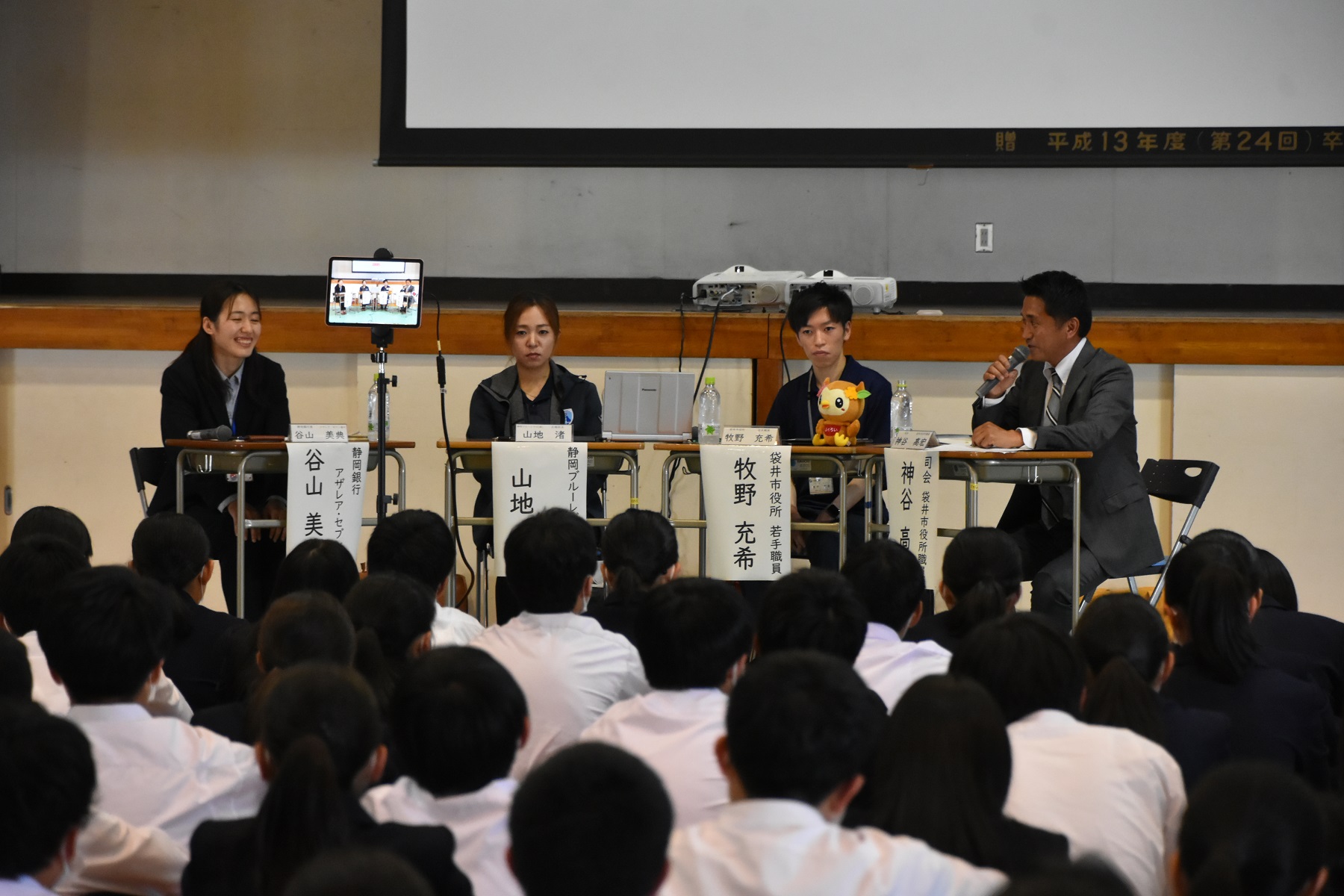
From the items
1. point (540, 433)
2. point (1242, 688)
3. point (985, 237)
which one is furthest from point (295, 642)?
point (985, 237)

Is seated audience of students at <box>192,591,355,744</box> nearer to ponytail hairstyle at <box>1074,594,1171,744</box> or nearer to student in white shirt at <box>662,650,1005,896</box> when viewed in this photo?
student in white shirt at <box>662,650,1005,896</box>

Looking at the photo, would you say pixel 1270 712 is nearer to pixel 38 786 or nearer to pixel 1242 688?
pixel 1242 688

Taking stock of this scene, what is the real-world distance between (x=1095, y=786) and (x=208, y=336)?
3424 millimetres

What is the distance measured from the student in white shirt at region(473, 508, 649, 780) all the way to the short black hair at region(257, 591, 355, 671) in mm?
309

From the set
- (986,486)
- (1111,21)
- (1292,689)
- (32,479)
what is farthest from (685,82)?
(1292,689)

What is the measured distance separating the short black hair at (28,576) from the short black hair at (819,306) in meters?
2.48

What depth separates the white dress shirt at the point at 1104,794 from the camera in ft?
4.63

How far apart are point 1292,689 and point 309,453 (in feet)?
8.67

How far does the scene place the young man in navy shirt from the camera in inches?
159

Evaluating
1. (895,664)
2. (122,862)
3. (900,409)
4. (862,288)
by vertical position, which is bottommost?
(122,862)

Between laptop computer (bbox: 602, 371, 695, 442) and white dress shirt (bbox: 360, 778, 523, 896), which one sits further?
laptop computer (bbox: 602, 371, 695, 442)

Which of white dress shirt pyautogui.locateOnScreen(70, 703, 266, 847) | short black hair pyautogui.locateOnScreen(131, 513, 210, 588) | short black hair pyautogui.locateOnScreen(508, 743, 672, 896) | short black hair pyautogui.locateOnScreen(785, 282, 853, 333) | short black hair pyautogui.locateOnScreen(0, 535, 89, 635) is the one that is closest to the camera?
short black hair pyautogui.locateOnScreen(508, 743, 672, 896)

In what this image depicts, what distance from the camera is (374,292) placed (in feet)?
12.6

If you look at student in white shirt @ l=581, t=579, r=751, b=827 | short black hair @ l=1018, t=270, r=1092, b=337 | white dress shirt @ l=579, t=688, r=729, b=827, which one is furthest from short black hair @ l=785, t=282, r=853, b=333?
white dress shirt @ l=579, t=688, r=729, b=827
